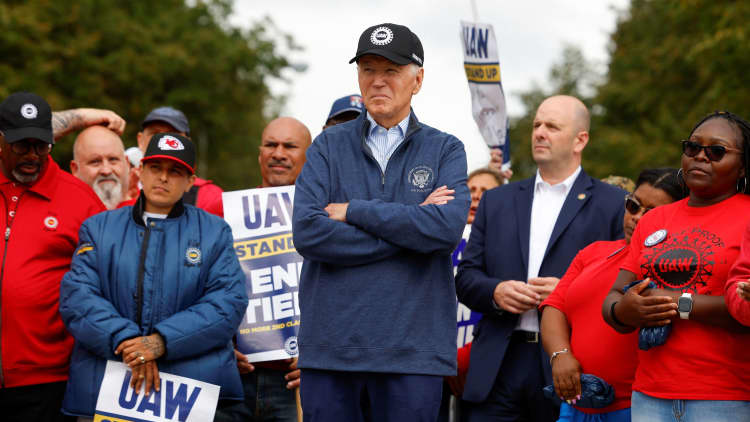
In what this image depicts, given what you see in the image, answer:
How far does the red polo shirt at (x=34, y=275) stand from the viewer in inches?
203

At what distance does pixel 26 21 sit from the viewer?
65.8 feet

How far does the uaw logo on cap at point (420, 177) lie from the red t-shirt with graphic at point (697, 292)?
3.51 feet

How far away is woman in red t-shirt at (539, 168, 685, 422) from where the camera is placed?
4594 mm

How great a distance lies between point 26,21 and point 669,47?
55.9 ft

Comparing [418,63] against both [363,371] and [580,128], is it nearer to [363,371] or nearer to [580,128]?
[363,371]

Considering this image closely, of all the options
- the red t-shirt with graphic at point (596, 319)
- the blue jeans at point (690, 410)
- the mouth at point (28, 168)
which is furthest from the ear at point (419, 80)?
the mouth at point (28, 168)

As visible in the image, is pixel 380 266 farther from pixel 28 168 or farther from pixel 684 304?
pixel 28 168

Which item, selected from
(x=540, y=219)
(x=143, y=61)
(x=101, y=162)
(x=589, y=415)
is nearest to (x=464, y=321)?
(x=540, y=219)

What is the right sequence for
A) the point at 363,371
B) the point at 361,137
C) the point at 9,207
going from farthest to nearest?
the point at 9,207
the point at 361,137
the point at 363,371

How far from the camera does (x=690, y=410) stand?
386cm

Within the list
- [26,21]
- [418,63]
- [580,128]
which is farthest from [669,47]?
[418,63]

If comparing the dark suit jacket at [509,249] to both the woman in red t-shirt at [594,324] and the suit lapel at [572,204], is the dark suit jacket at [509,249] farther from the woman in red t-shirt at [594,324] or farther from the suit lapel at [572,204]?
the woman in red t-shirt at [594,324]

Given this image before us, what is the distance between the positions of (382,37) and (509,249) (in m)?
1.93

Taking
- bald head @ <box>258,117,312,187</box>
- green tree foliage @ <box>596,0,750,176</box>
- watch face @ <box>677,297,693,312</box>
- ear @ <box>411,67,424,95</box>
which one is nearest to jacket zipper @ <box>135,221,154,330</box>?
bald head @ <box>258,117,312,187</box>
